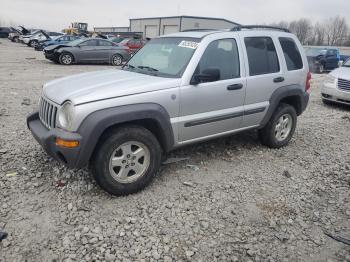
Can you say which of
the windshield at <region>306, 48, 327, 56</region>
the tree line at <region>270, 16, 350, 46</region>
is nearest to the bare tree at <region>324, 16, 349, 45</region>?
the tree line at <region>270, 16, 350, 46</region>

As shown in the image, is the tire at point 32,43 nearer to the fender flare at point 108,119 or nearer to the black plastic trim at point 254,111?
the black plastic trim at point 254,111

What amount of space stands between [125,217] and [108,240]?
0.38 meters

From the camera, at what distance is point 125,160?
12.0ft

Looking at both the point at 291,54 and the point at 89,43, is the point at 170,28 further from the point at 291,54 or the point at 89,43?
the point at 291,54

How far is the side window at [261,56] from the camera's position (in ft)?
15.3

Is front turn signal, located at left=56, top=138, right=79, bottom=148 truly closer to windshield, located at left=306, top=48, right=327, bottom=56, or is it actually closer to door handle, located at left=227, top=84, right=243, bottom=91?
door handle, located at left=227, top=84, right=243, bottom=91

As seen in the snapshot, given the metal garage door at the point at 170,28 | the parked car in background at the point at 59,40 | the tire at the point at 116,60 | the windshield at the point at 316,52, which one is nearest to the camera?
the tire at the point at 116,60

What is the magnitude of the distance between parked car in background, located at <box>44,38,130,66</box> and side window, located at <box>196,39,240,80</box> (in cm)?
1341

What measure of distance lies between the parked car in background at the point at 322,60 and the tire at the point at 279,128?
15.0 metres

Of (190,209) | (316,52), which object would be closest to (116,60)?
(316,52)

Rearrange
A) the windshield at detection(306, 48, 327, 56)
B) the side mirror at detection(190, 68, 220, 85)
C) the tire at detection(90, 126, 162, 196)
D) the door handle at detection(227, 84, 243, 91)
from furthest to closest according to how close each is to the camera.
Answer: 1. the windshield at detection(306, 48, 327, 56)
2. the door handle at detection(227, 84, 243, 91)
3. the side mirror at detection(190, 68, 220, 85)
4. the tire at detection(90, 126, 162, 196)

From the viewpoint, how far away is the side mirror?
3888mm

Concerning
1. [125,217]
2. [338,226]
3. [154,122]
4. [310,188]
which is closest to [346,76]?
[310,188]

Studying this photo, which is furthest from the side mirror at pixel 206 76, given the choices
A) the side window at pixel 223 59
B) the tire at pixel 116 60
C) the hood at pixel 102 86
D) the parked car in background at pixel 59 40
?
the parked car in background at pixel 59 40
